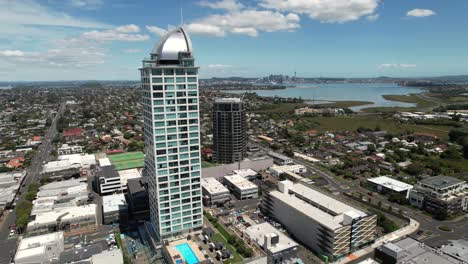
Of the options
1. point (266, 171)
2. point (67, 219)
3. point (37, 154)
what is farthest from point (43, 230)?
point (37, 154)

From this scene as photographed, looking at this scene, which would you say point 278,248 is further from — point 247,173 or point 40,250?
point 247,173

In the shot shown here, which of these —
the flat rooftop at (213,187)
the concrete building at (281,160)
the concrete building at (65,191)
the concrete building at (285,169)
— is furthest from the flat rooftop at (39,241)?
the concrete building at (281,160)

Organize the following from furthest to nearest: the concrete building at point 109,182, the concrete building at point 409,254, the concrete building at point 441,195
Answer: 1. the concrete building at point 109,182
2. the concrete building at point 441,195
3. the concrete building at point 409,254

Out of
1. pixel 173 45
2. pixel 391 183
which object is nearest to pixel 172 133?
pixel 173 45

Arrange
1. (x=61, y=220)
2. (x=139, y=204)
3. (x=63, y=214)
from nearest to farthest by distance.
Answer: (x=61, y=220), (x=63, y=214), (x=139, y=204)

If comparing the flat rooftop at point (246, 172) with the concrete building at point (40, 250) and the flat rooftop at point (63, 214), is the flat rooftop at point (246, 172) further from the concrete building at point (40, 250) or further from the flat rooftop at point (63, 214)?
the concrete building at point (40, 250)

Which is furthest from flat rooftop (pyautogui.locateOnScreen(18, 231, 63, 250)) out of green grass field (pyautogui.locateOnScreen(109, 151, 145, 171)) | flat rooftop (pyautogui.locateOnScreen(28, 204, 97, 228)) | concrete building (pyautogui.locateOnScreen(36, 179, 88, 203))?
green grass field (pyautogui.locateOnScreen(109, 151, 145, 171))
